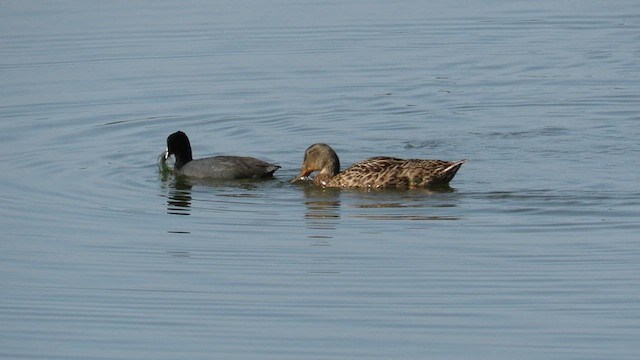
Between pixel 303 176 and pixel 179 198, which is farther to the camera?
pixel 303 176

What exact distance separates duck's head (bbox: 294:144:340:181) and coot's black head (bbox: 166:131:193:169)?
1.53 metres

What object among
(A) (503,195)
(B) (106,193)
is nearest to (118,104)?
(B) (106,193)

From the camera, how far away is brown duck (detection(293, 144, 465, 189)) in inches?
640

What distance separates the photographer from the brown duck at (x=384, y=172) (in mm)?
16250

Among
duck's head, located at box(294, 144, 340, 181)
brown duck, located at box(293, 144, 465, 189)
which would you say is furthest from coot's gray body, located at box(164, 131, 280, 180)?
brown duck, located at box(293, 144, 465, 189)

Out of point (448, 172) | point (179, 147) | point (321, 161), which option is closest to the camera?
point (448, 172)

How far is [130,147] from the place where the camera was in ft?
61.7

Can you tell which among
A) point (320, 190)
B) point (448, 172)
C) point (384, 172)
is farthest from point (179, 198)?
point (448, 172)

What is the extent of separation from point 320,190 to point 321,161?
0.33 meters

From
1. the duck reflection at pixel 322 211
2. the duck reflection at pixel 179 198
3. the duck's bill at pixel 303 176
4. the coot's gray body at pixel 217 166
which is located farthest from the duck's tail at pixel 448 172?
the duck reflection at pixel 179 198

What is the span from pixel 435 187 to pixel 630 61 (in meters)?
8.25

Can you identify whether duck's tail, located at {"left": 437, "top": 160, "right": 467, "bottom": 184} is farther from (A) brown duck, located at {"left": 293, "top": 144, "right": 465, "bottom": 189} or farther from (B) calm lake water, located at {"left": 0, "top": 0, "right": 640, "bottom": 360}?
(B) calm lake water, located at {"left": 0, "top": 0, "right": 640, "bottom": 360}

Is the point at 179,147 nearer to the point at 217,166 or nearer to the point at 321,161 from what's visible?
the point at 217,166

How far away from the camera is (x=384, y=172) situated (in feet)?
53.7
